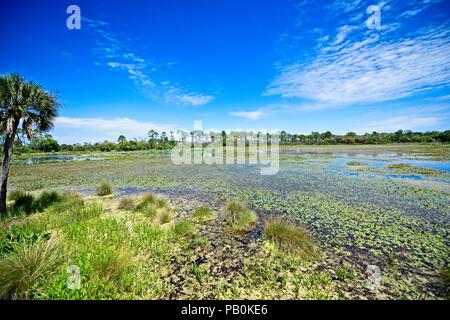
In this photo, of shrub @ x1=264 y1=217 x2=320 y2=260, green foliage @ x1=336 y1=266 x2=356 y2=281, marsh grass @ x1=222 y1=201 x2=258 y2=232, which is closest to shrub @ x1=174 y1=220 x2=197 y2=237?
marsh grass @ x1=222 y1=201 x2=258 y2=232

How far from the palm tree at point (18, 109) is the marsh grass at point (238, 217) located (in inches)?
382

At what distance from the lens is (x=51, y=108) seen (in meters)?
8.84

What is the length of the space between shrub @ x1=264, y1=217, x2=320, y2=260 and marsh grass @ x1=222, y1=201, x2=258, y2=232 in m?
1.27

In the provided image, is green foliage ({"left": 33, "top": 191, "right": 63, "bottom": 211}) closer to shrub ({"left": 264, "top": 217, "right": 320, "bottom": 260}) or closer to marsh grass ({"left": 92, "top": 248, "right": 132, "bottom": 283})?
marsh grass ({"left": 92, "top": 248, "right": 132, "bottom": 283})

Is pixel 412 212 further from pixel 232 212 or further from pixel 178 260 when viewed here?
pixel 178 260

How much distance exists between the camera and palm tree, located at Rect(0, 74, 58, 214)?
7.80 meters

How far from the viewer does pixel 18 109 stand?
7969 mm

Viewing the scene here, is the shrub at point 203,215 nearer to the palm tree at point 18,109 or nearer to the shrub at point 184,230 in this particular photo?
the shrub at point 184,230

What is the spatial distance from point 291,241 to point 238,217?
2.76 meters

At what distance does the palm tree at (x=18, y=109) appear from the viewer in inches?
307

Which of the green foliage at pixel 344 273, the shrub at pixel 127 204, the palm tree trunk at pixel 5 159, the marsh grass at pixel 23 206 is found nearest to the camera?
the green foliage at pixel 344 273

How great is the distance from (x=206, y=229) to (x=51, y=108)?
30.9 feet

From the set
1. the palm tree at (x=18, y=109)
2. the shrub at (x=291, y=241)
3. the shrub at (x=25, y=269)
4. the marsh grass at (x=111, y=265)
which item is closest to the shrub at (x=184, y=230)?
the marsh grass at (x=111, y=265)
